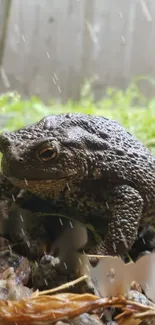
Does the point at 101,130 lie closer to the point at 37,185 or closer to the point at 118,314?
the point at 37,185

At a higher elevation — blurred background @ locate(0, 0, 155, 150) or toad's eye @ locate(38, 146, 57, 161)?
blurred background @ locate(0, 0, 155, 150)

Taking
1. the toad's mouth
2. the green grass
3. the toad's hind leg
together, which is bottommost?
the toad's hind leg

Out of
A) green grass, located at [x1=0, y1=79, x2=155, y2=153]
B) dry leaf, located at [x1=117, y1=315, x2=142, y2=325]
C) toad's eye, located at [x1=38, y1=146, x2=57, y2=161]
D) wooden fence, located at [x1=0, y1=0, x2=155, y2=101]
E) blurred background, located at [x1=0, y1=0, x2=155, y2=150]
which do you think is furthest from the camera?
wooden fence, located at [x1=0, y1=0, x2=155, y2=101]

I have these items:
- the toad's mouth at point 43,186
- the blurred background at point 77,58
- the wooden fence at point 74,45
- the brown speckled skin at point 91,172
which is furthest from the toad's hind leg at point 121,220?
the wooden fence at point 74,45

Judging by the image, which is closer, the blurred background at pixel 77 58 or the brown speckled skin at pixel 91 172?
the brown speckled skin at pixel 91 172

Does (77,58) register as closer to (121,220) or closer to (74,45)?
(74,45)

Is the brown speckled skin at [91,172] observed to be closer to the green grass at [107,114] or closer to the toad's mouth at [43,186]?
the toad's mouth at [43,186]

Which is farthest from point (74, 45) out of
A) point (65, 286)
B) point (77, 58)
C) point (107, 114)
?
point (65, 286)

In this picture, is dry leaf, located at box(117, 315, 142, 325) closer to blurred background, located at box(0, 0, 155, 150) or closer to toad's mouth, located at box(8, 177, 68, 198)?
toad's mouth, located at box(8, 177, 68, 198)

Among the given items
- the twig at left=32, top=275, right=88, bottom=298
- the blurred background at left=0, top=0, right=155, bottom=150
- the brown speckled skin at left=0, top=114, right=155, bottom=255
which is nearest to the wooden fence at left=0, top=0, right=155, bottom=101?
the blurred background at left=0, top=0, right=155, bottom=150
